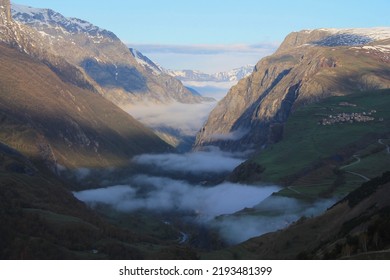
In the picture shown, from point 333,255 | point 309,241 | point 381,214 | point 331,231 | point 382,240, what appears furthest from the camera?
point 309,241

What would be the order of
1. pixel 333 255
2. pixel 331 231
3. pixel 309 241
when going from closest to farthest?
pixel 333 255
pixel 331 231
pixel 309 241

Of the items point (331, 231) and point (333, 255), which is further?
point (331, 231)
